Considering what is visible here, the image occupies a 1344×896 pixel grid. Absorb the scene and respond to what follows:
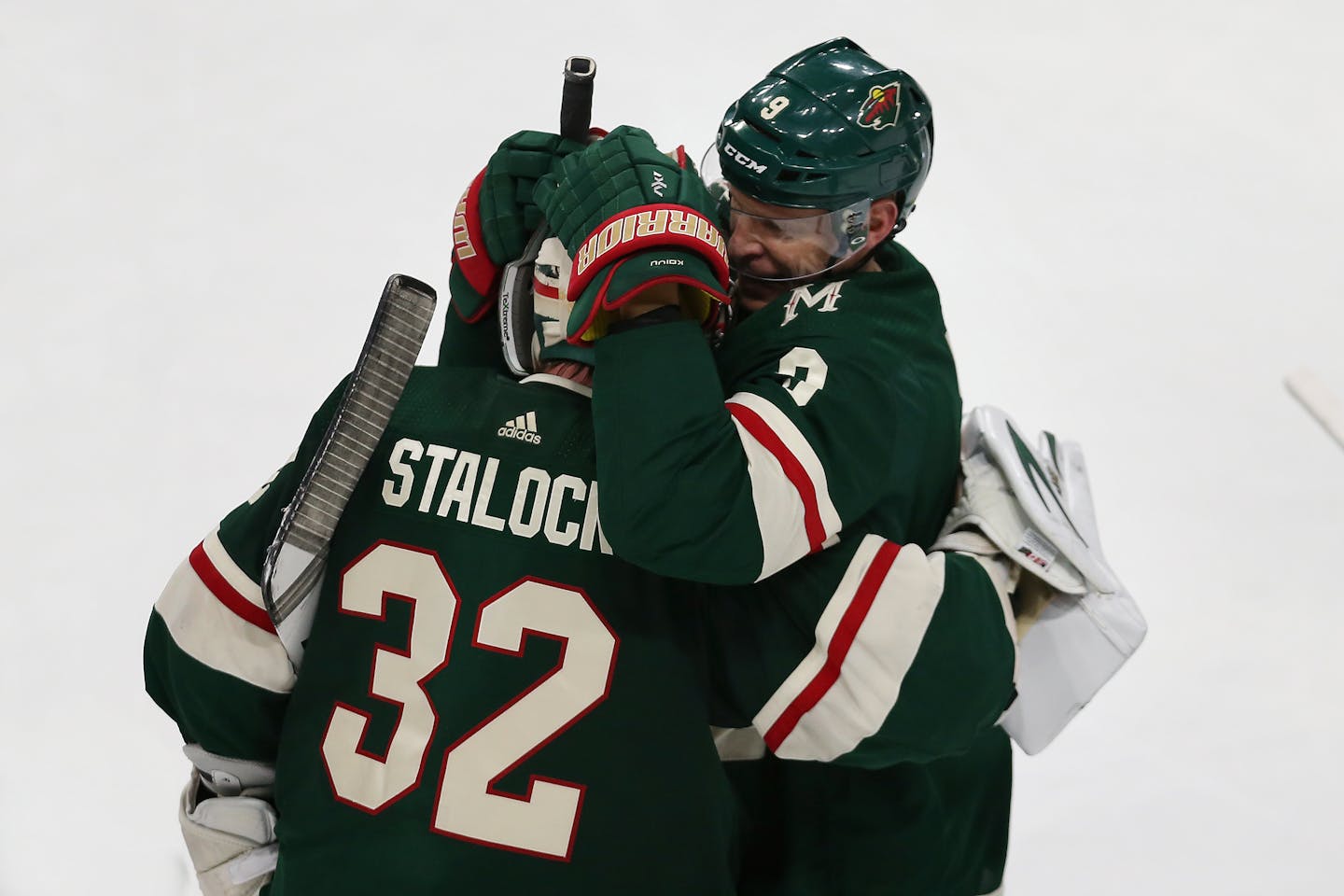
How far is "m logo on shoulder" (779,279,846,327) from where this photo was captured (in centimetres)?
162

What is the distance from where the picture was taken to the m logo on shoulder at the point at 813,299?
1620 mm

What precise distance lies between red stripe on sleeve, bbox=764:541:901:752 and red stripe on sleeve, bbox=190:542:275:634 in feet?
1.85

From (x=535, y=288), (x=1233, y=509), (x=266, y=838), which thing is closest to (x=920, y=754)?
(x=535, y=288)

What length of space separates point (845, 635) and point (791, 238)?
0.46m

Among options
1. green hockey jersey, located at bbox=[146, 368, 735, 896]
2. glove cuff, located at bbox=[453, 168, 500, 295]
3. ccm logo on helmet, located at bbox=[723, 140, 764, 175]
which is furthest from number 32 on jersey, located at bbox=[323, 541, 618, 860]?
ccm logo on helmet, located at bbox=[723, 140, 764, 175]

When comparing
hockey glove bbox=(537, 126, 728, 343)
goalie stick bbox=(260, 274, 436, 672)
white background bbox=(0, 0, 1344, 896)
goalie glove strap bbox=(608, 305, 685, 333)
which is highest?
hockey glove bbox=(537, 126, 728, 343)

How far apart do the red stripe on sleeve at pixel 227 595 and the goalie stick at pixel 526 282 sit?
14.8 inches

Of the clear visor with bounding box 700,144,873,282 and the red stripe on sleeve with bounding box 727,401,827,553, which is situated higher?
the clear visor with bounding box 700,144,873,282

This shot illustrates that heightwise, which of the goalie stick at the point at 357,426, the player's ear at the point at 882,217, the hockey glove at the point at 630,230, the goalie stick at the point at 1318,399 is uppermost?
the hockey glove at the point at 630,230

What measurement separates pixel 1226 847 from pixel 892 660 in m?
1.51

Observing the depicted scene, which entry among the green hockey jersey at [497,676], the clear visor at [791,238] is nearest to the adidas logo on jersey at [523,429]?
the green hockey jersey at [497,676]

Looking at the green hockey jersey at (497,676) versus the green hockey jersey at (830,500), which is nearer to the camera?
the green hockey jersey at (830,500)

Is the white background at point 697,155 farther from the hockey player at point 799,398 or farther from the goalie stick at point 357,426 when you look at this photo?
the goalie stick at point 357,426

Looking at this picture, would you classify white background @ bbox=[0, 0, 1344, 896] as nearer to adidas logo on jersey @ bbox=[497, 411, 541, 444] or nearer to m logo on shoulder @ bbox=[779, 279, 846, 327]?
adidas logo on jersey @ bbox=[497, 411, 541, 444]
